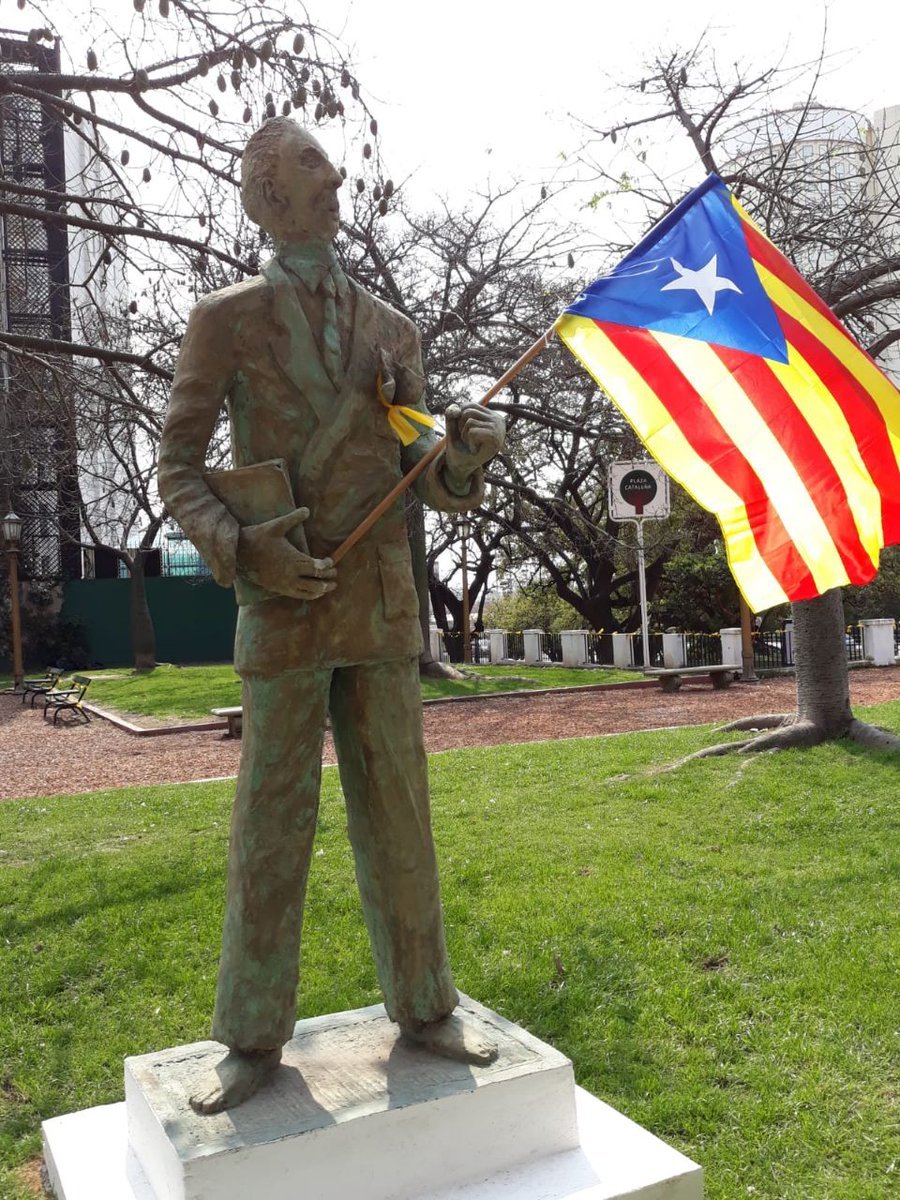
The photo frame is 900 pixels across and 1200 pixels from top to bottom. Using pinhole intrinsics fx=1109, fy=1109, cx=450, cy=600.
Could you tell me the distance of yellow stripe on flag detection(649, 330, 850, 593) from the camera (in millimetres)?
3879

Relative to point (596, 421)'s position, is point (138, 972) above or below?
below

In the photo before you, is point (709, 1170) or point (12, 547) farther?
point (12, 547)

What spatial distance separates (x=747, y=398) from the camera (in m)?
3.90

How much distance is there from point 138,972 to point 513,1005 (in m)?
1.98

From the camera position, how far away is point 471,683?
2039 centimetres

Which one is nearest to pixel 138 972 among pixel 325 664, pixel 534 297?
pixel 325 664

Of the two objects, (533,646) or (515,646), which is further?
(515,646)

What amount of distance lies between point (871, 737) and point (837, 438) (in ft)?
21.7

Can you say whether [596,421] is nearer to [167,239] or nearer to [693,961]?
[167,239]

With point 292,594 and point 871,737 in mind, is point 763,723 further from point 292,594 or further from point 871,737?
point 292,594

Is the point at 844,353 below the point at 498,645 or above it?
above

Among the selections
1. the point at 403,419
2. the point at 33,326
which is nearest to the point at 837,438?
the point at 403,419

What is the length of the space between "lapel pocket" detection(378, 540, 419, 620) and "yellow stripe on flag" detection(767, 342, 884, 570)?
60.5 inches

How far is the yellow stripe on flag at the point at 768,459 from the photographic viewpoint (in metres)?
3.88
